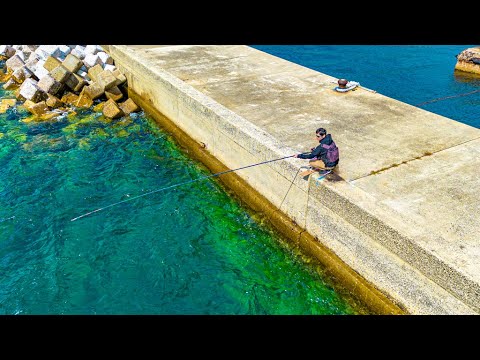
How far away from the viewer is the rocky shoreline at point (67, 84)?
1338 cm

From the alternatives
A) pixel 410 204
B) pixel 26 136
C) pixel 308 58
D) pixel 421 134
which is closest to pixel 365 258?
pixel 410 204

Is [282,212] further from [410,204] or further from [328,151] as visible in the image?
[410,204]

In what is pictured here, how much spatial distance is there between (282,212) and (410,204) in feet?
8.51

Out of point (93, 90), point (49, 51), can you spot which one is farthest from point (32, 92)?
point (49, 51)

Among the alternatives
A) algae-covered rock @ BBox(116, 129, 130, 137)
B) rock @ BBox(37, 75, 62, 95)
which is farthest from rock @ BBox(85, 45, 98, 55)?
algae-covered rock @ BBox(116, 129, 130, 137)

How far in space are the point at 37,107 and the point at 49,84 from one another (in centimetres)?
107

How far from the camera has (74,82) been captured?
1407cm

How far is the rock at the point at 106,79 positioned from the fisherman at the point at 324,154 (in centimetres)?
924

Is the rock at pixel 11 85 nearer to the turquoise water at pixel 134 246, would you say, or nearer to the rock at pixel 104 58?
the rock at pixel 104 58

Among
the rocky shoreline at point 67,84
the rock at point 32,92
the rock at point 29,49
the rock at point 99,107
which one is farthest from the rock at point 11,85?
the rock at point 99,107

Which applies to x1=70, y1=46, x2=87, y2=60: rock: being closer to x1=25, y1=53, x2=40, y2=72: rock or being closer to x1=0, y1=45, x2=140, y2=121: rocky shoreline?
x1=0, y1=45, x2=140, y2=121: rocky shoreline

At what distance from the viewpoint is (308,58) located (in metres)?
18.6

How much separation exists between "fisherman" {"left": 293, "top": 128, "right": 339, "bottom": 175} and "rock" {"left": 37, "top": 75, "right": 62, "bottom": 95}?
33.9 ft

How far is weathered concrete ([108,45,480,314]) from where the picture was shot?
18.4ft
